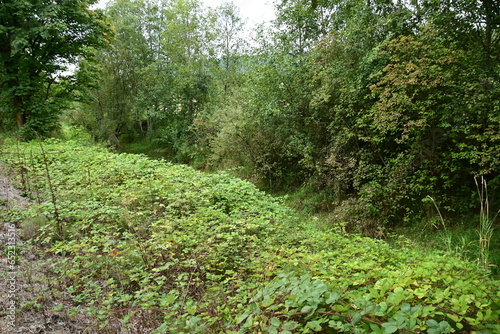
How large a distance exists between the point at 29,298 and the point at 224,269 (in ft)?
6.62

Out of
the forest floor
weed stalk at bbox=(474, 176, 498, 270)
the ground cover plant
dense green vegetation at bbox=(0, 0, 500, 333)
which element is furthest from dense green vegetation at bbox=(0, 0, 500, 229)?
the forest floor

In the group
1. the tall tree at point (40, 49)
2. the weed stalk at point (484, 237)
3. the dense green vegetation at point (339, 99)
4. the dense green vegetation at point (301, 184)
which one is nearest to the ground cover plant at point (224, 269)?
the dense green vegetation at point (301, 184)

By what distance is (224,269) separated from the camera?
3.43 metres

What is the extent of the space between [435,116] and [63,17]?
1479cm

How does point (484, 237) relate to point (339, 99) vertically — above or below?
below

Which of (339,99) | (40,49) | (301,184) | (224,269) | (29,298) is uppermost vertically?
(40,49)

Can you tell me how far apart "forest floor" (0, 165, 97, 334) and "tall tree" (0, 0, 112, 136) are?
1100cm

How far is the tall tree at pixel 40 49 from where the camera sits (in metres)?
11.3

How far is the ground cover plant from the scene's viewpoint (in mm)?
1707

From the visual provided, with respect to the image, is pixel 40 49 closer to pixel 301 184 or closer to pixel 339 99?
pixel 301 184

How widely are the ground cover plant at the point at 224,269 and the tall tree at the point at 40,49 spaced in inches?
286

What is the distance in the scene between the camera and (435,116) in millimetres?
6145

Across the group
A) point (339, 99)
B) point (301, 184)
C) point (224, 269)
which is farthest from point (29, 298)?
point (301, 184)

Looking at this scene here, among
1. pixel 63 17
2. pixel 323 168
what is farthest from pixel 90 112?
pixel 323 168
